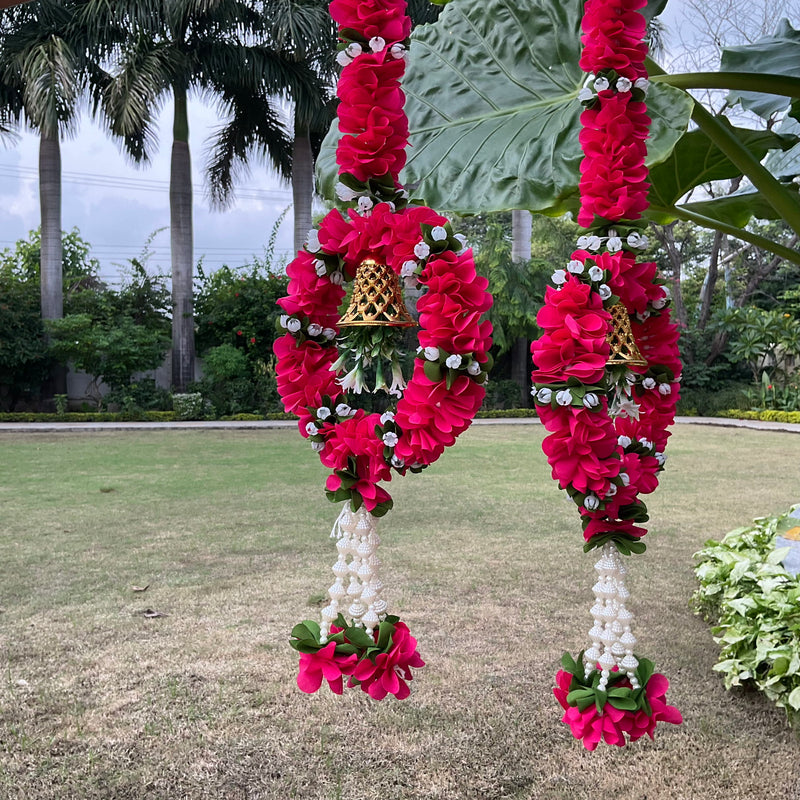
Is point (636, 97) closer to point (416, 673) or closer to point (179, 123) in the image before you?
point (416, 673)

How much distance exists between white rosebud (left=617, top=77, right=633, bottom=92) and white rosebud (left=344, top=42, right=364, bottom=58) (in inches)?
15.1

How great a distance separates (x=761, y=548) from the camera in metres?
3.26

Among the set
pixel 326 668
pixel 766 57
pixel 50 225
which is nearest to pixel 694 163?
pixel 766 57

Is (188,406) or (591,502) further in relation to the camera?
(188,406)

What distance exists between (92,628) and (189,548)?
130 cm

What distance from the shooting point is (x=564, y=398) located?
3.52 ft

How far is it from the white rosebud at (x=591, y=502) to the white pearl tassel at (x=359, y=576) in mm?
312

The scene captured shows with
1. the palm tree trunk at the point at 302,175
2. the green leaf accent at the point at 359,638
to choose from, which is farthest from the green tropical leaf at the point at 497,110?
the palm tree trunk at the point at 302,175

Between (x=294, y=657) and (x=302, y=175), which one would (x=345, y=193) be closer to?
(x=294, y=657)

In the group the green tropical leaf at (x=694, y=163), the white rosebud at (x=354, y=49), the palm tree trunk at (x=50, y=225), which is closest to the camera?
the white rosebud at (x=354, y=49)

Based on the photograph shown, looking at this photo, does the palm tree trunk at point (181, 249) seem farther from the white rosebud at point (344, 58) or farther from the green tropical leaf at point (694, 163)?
the white rosebud at point (344, 58)

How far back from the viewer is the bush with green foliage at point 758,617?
2.37 metres

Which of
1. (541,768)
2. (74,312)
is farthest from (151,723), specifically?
(74,312)

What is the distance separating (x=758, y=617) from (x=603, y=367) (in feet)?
6.16
